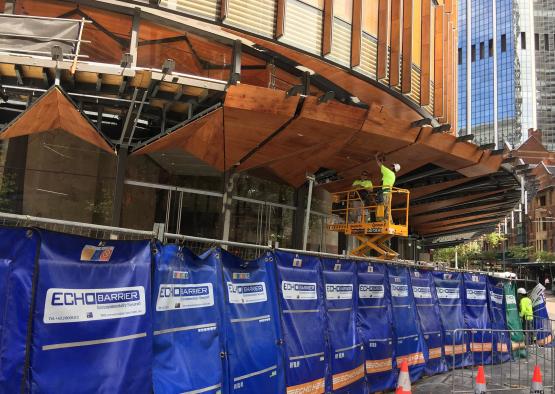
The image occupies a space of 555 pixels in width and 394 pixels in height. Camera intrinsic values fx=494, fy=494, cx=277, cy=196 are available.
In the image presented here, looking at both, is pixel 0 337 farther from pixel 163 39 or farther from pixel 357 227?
pixel 357 227

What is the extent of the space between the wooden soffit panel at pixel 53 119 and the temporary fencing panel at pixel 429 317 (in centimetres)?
753

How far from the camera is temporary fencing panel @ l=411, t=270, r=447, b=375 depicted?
33.7 ft

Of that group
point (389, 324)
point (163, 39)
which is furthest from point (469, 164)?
point (163, 39)

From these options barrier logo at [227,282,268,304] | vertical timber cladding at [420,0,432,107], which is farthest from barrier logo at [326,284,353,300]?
vertical timber cladding at [420,0,432,107]

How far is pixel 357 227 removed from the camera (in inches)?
575

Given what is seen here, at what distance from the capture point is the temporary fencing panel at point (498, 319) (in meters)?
13.0

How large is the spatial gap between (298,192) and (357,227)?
134 inches

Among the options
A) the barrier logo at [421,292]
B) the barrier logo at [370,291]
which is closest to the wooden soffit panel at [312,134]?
the barrier logo at [421,292]

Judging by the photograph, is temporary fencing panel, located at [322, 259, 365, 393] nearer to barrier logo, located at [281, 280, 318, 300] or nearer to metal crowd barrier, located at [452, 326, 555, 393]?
barrier logo, located at [281, 280, 318, 300]

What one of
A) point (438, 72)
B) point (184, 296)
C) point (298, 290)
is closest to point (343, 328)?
point (298, 290)

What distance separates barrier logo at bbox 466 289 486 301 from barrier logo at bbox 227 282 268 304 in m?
7.80

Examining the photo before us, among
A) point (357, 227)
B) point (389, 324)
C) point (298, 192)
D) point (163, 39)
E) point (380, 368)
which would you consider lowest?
point (380, 368)

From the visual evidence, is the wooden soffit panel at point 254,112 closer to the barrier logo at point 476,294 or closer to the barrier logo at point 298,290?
the barrier logo at point 298,290

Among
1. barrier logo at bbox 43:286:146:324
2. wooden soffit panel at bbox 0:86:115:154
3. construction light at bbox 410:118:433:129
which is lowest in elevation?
barrier logo at bbox 43:286:146:324
